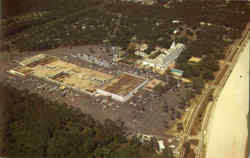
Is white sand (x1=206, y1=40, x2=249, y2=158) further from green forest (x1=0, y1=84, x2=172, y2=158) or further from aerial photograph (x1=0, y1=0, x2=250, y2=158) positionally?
green forest (x1=0, y1=84, x2=172, y2=158)

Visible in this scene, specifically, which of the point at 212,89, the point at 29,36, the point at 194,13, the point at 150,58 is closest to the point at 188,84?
the point at 212,89

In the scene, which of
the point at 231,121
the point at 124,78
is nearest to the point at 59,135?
the point at 124,78

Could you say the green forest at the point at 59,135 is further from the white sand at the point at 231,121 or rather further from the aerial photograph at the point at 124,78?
the white sand at the point at 231,121

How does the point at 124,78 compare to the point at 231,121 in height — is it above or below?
above

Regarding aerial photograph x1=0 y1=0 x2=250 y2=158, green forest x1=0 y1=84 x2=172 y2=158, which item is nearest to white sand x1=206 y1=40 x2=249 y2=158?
aerial photograph x1=0 y1=0 x2=250 y2=158

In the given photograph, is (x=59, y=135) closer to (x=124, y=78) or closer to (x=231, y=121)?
(x=124, y=78)
